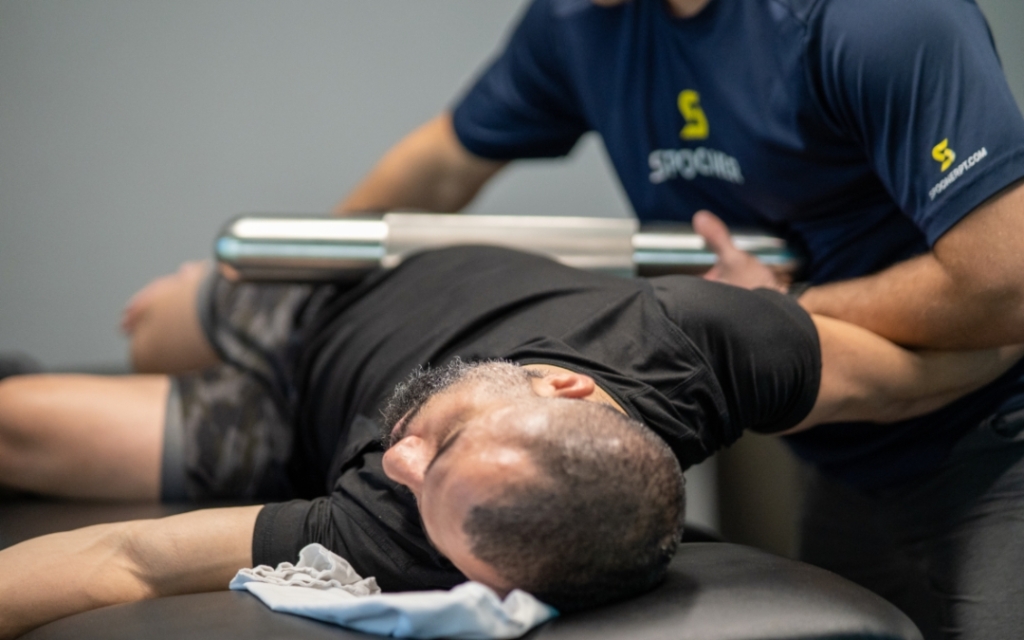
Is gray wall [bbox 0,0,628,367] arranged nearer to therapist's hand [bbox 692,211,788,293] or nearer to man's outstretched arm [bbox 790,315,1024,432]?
therapist's hand [bbox 692,211,788,293]

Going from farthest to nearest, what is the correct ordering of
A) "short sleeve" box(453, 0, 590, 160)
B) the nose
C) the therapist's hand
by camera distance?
"short sleeve" box(453, 0, 590, 160)
the therapist's hand
the nose

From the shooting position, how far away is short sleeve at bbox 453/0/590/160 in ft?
4.61

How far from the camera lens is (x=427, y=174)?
5.15 feet

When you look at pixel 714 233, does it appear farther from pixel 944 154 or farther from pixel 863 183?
pixel 944 154

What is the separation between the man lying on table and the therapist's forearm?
3cm

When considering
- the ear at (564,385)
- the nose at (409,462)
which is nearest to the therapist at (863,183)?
the ear at (564,385)

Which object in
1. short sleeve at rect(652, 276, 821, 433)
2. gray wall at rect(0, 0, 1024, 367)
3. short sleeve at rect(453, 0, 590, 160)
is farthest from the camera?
gray wall at rect(0, 0, 1024, 367)

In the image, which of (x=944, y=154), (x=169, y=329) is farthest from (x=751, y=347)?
(x=169, y=329)

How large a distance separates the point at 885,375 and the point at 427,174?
2.75 ft

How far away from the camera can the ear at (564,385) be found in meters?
0.78

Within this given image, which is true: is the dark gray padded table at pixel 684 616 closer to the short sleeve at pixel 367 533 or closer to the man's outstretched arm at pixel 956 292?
the short sleeve at pixel 367 533

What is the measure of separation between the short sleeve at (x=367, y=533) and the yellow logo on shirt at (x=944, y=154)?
2.01ft

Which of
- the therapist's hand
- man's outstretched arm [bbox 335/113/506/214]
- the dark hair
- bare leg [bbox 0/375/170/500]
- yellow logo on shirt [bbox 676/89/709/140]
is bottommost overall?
bare leg [bbox 0/375/170/500]

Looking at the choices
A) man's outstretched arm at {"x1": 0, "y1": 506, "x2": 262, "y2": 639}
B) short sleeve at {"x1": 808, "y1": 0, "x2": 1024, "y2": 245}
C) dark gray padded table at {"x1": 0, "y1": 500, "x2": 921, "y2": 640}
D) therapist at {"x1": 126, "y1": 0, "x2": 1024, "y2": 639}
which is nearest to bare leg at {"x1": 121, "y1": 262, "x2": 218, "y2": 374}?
therapist at {"x1": 126, "y1": 0, "x2": 1024, "y2": 639}
